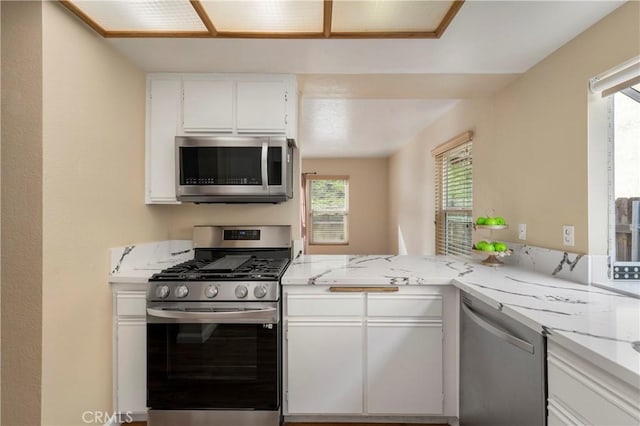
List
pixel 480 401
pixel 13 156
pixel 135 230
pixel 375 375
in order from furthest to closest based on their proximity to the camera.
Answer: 1. pixel 135 230
2. pixel 375 375
3. pixel 480 401
4. pixel 13 156

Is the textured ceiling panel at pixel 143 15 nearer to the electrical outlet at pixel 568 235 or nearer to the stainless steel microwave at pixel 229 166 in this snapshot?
the stainless steel microwave at pixel 229 166

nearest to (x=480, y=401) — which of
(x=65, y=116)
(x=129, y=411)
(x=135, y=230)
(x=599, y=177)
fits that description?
(x=599, y=177)

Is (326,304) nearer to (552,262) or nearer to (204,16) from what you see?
(552,262)

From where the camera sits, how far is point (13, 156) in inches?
55.1

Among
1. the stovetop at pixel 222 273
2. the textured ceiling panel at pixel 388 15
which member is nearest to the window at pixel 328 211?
the stovetop at pixel 222 273

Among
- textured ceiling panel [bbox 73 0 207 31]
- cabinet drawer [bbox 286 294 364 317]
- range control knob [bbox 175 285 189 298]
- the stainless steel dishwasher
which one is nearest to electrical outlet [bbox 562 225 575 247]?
the stainless steel dishwasher

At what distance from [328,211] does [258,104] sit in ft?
15.0

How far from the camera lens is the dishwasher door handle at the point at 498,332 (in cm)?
115

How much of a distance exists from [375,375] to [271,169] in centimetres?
140

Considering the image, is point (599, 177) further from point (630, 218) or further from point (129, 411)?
point (129, 411)

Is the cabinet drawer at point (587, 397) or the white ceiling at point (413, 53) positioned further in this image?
the white ceiling at point (413, 53)

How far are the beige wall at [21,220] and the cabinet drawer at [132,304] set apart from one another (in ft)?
1.47

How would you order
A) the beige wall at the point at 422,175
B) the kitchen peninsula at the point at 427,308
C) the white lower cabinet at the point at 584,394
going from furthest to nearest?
the beige wall at the point at 422,175
the kitchen peninsula at the point at 427,308
the white lower cabinet at the point at 584,394

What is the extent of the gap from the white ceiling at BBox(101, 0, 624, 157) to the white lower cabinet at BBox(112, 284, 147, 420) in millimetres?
1421
